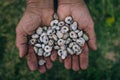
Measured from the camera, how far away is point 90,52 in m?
2.40

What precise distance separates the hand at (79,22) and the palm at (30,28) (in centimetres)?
9

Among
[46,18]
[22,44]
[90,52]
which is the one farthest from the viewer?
[90,52]

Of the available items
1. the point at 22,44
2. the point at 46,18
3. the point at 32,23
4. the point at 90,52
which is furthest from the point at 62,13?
the point at 90,52

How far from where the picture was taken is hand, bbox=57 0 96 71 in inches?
77.2

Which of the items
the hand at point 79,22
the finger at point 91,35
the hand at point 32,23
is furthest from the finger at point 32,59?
the finger at point 91,35

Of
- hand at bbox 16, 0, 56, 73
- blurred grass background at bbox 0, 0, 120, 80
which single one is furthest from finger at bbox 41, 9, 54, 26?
blurred grass background at bbox 0, 0, 120, 80

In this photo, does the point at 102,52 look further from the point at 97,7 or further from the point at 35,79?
the point at 35,79

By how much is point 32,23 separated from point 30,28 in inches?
1.3

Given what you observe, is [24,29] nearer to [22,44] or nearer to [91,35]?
[22,44]

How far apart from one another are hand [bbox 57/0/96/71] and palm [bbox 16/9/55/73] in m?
0.09

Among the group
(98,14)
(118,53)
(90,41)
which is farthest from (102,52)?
(90,41)

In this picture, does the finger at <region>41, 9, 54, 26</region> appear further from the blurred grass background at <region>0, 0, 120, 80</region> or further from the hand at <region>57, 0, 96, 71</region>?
the blurred grass background at <region>0, 0, 120, 80</region>

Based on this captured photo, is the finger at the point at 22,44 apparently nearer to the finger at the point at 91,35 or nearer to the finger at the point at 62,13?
the finger at the point at 62,13

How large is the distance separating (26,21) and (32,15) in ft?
0.21
